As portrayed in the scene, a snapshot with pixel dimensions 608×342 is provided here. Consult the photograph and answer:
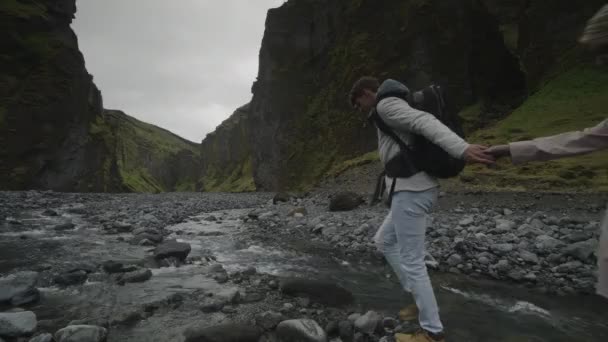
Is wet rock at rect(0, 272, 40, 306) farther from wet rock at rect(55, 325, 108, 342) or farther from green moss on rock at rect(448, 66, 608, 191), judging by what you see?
green moss on rock at rect(448, 66, 608, 191)

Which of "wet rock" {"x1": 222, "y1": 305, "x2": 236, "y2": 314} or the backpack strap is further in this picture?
"wet rock" {"x1": 222, "y1": 305, "x2": 236, "y2": 314}

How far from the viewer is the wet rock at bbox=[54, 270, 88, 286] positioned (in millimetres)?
5383

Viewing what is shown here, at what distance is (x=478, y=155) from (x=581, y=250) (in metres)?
5.73

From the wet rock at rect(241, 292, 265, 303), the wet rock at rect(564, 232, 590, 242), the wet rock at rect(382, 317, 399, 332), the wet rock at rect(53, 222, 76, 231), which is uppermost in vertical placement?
the wet rock at rect(564, 232, 590, 242)

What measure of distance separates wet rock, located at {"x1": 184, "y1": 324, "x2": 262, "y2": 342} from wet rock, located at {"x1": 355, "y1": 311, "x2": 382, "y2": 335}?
110 cm

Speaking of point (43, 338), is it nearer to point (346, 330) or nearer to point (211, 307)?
point (211, 307)

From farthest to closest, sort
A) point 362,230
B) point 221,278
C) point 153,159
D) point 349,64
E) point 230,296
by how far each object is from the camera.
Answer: point 153,159
point 349,64
point 362,230
point 221,278
point 230,296

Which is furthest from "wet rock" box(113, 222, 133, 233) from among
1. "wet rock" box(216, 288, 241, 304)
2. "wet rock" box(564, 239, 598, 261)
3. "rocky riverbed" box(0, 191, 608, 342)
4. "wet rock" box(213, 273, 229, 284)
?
"wet rock" box(564, 239, 598, 261)

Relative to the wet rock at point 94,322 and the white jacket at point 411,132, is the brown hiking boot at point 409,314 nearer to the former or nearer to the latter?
the white jacket at point 411,132

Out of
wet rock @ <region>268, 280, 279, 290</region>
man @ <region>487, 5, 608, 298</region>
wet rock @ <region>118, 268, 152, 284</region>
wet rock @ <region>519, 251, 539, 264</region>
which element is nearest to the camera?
man @ <region>487, 5, 608, 298</region>

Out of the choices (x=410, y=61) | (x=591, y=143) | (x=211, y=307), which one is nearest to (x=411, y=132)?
(x=591, y=143)

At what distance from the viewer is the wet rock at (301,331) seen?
11.5 ft

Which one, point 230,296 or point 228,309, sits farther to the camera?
point 230,296

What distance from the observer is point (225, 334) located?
3.52 metres
